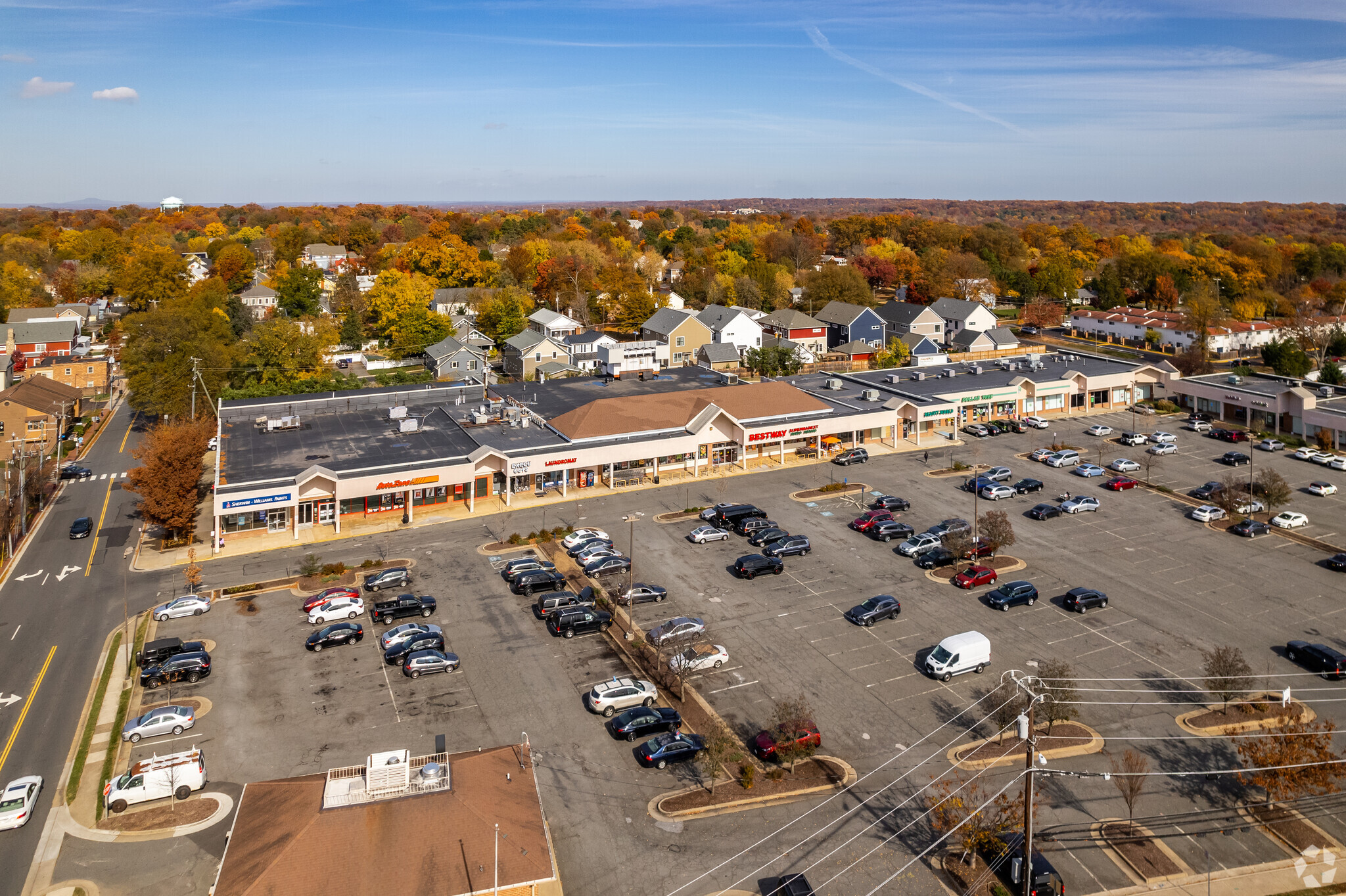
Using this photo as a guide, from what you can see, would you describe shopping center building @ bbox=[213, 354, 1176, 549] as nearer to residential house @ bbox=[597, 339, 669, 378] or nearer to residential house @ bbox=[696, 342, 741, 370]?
residential house @ bbox=[597, 339, 669, 378]

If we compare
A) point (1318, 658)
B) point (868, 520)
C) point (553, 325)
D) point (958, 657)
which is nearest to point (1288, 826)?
point (958, 657)

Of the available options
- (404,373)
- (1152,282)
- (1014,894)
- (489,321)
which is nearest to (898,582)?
(1014,894)

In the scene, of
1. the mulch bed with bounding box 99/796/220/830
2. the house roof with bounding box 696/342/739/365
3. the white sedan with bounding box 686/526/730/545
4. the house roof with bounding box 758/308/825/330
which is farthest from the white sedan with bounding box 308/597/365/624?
the house roof with bounding box 758/308/825/330

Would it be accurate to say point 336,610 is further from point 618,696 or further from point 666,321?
point 666,321

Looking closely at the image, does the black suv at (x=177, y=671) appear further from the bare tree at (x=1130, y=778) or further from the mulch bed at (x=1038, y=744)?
the bare tree at (x=1130, y=778)

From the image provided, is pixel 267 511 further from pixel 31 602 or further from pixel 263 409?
pixel 263 409
